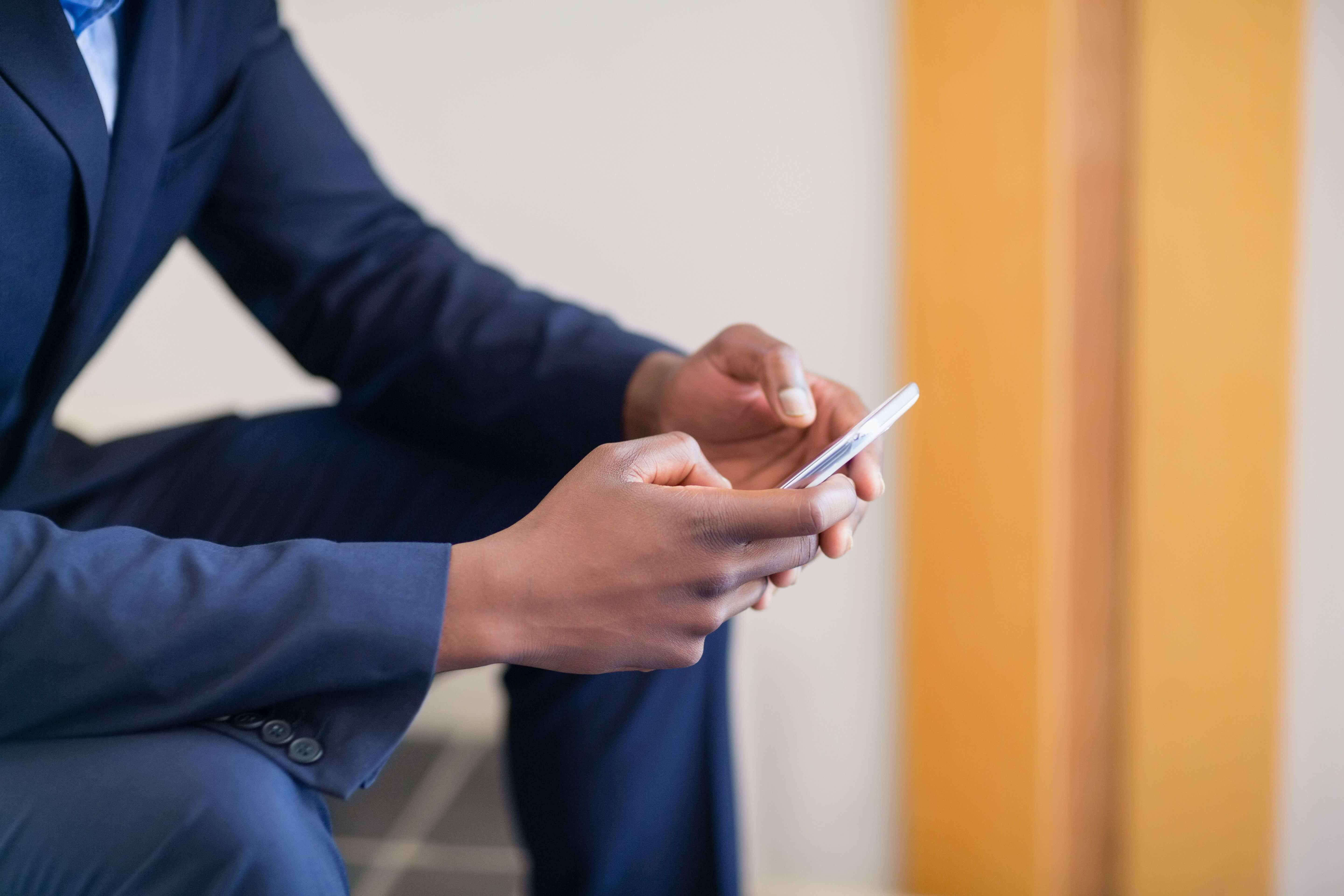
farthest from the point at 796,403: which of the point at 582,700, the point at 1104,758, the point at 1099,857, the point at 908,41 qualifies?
the point at 1099,857

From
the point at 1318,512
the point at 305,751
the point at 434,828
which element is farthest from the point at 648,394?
the point at 434,828

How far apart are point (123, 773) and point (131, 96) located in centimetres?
49

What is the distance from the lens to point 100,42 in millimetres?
695

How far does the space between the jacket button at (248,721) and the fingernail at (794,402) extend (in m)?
0.38

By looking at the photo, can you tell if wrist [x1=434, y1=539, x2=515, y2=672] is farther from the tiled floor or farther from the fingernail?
the tiled floor

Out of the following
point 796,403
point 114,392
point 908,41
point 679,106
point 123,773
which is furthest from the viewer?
point 114,392

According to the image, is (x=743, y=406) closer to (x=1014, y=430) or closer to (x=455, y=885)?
(x=1014, y=430)

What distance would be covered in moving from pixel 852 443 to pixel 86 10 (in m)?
0.62

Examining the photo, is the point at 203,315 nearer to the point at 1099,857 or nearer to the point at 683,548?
the point at 683,548

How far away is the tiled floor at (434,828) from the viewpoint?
1354 mm

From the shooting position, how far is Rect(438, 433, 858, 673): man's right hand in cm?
49

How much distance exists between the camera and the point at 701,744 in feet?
2.55

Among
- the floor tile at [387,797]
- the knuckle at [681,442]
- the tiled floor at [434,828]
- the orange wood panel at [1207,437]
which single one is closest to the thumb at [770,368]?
the knuckle at [681,442]

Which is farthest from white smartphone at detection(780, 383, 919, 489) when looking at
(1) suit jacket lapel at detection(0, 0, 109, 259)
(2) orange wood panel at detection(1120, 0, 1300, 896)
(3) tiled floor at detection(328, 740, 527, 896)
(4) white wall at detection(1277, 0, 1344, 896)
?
(3) tiled floor at detection(328, 740, 527, 896)
